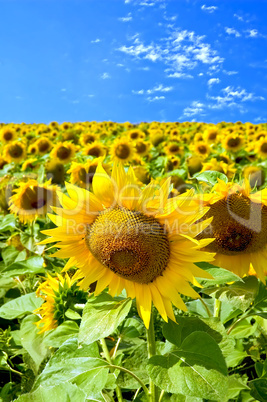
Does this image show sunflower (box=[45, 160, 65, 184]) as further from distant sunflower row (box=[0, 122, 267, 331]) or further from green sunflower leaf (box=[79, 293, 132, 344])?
green sunflower leaf (box=[79, 293, 132, 344])

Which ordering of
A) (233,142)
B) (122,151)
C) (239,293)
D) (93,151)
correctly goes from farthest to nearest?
(233,142) → (122,151) → (93,151) → (239,293)

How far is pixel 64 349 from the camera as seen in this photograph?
123 centimetres

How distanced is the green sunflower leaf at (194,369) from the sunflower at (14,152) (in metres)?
4.86

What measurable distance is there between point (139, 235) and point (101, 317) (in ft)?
0.78

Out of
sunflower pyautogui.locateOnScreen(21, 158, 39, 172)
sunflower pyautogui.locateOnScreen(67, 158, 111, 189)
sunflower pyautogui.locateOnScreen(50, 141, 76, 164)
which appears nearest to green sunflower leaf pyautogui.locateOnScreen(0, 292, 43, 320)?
sunflower pyautogui.locateOnScreen(67, 158, 111, 189)

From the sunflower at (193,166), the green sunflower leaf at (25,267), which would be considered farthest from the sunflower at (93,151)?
the green sunflower leaf at (25,267)

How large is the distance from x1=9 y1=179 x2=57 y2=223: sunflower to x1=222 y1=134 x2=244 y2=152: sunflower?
400 cm

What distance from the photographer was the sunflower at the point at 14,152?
5.48 metres

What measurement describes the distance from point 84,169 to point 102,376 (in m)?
2.27

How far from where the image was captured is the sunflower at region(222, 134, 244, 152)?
6.15 meters

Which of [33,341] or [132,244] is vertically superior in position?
[132,244]

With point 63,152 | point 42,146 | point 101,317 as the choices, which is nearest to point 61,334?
point 101,317

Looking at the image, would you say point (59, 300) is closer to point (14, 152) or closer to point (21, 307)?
point (21, 307)

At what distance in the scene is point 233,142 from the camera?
6191 mm
